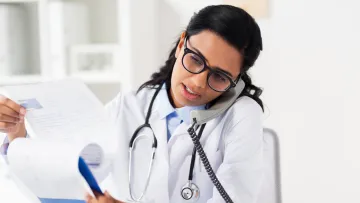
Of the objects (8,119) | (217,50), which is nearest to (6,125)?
(8,119)

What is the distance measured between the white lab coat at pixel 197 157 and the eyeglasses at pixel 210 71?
0.32 ft

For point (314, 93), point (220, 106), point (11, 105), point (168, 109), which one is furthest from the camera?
point (314, 93)

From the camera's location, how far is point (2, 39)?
215 centimetres

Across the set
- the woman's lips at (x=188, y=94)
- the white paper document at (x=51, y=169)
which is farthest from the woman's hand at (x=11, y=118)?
the woman's lips at (x=188, y=94)

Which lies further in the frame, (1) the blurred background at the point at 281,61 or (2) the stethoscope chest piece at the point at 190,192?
(1) the blurred background at the point at 281,61

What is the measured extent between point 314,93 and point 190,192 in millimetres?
1202

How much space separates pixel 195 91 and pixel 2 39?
143 centimetres

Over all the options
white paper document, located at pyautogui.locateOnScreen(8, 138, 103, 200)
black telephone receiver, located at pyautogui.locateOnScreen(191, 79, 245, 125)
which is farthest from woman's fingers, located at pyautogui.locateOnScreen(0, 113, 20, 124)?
black telephone receiver, located at pyautogui.locateOnScreen(191, 79, 245, 125)

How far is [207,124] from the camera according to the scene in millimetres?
1151

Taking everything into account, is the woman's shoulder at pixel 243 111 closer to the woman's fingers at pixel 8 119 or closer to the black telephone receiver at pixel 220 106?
the black telephone receiver at pixel 220 106

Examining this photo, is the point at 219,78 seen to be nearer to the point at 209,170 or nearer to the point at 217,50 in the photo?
the point at 217,50

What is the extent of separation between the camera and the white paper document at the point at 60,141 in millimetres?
761

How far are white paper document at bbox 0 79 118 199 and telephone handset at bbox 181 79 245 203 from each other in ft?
0.60

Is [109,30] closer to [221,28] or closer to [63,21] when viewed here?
[63,21]
